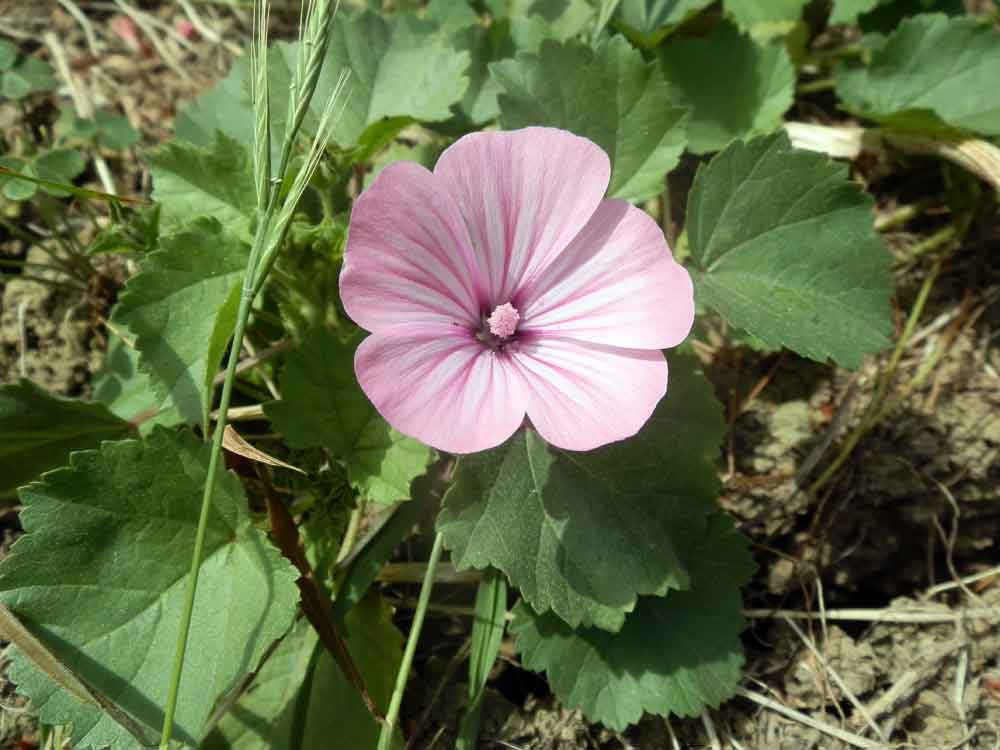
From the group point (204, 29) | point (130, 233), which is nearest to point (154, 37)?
point (204, 29)

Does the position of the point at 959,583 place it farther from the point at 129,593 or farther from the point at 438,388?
the point at 129,593

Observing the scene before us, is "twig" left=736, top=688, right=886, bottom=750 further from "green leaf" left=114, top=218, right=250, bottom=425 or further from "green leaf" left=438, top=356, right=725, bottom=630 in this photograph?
"green leaf" left=114, top=218, right=250, bottom=425

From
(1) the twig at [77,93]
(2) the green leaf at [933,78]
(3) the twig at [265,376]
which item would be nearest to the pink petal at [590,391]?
(3) the twig at [265,376]

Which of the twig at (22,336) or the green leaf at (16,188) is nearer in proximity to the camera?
the green leaf at (16,188)

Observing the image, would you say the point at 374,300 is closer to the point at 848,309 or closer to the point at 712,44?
the point at 848,309

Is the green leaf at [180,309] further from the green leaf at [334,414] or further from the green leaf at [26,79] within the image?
the green leaf at [26,79]

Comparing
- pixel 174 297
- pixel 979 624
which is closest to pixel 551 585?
pixel 174 297
